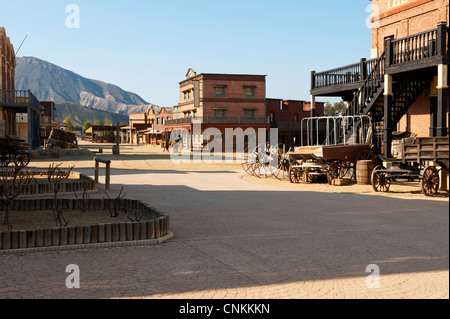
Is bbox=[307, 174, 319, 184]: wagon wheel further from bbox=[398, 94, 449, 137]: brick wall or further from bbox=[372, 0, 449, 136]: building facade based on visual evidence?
bbox=[398, 94, 449, 137]: brick wall

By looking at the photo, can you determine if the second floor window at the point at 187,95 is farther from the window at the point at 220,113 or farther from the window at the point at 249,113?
the window at the point at 249,113

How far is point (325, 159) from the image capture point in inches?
683

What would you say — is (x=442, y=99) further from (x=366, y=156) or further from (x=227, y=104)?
(x=227, y=104)

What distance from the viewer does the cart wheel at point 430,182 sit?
13.8 meters

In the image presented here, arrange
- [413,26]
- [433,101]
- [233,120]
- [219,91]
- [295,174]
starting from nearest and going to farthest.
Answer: [295,174], [433,101], [413,26], [233,120], [219,91]

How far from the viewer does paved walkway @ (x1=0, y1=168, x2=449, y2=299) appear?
4996 millimetres

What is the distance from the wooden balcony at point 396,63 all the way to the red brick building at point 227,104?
1448 inches

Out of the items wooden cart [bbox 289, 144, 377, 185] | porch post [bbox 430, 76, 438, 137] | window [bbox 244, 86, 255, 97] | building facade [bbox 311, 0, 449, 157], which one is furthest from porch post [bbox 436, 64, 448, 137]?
window [bbox 244, 86, 255, 97]

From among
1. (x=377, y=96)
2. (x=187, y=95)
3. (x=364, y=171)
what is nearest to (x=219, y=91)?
(x=187, y=95)

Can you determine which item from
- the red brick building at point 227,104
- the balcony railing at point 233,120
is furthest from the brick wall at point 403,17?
the red brick building at point 227,104

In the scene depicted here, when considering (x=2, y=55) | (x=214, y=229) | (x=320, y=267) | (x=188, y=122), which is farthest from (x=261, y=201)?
(x=188, y=122)

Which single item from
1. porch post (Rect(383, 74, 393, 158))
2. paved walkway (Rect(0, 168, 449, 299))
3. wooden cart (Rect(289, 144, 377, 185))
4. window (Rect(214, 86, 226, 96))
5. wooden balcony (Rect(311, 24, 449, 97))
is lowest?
paved walkway (Rect(0, 168, 449, 299))

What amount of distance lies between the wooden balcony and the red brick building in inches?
1448

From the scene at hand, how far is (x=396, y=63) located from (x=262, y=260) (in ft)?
49.1
